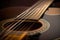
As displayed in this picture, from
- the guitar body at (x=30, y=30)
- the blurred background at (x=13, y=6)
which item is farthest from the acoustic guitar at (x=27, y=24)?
the blurred background at (x=13, y=6)

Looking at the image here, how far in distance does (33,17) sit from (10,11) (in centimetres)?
26

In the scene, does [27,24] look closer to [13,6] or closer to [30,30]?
[30,30]

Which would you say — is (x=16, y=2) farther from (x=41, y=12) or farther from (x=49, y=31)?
(x=49, y=31)

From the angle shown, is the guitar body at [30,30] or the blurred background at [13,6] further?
the blurred background at [13,6]

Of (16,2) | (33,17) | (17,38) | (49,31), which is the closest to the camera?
(17,38)

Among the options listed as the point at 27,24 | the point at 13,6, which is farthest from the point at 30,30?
the point at 13,6

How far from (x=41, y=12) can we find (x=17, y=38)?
32 cm

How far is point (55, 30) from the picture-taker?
773 mm

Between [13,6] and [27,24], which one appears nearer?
[27,24]

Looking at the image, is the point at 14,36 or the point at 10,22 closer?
the point at 14,36

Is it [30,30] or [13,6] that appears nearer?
[30,30]

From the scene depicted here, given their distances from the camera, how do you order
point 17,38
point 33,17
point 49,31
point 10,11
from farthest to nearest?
1. point 10,11
2. point 33,17
3. point 49,31
4. point 17,38

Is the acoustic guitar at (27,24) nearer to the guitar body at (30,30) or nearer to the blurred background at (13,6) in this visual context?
the guitar body at (30,30)

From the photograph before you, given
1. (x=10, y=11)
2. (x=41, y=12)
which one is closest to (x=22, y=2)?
(x=10, y=11)
